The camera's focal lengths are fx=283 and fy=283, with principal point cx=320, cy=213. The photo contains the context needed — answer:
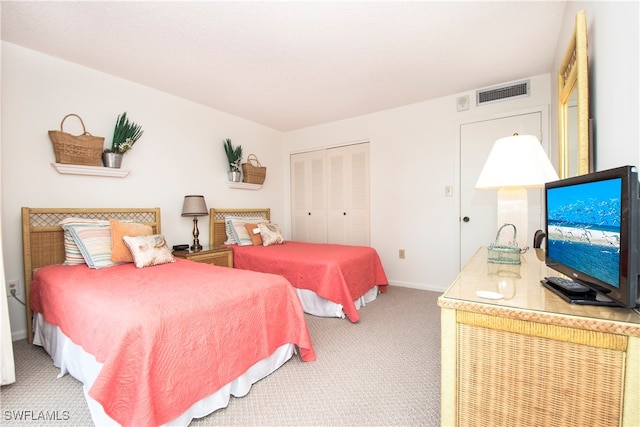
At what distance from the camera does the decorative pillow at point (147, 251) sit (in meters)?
2.34

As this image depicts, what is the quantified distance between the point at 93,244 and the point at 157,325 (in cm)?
150

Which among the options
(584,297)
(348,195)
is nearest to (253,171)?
(348,195)

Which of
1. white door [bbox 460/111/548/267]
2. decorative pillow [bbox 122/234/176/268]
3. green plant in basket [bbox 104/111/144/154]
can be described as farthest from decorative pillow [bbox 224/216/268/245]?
white door [bbox 460/111/548/267]

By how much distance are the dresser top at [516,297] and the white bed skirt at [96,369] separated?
132cm

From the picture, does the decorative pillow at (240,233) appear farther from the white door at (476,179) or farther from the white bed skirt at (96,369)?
the white door at (476,179)

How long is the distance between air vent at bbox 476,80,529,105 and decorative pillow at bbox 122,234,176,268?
12.1 ft

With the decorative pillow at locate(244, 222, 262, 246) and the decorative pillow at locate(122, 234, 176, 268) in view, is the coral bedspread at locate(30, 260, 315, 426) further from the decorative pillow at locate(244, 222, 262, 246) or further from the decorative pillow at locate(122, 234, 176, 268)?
the decorative pillow at locate(244, 222, 262, 246)

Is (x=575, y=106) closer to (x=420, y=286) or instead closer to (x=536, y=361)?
(x=536, y=361)

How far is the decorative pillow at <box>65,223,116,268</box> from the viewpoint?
2240mm

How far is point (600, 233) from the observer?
820mm

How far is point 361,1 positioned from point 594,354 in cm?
211

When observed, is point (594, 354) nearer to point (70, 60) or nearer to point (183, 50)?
point (183, 50)

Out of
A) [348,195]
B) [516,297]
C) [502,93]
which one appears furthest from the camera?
[348,195]

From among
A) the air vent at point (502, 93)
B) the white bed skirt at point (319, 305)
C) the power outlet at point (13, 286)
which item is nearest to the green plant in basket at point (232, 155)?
the white bed skirt at point (319, 305)
